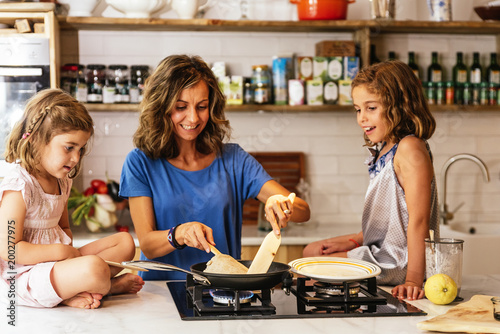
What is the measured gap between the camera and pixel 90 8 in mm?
3422

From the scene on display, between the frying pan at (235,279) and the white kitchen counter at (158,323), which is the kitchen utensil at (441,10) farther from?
the frying pan at (235,279)

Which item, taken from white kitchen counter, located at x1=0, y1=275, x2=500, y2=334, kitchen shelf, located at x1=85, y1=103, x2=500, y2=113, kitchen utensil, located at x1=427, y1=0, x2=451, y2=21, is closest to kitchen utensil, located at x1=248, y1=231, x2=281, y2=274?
white kitchen counter, located at x1=0, y1=275, x2=500, y2=334

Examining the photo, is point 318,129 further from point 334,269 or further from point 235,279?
point 235,279

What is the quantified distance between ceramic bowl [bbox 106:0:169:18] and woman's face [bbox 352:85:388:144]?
1.68 m

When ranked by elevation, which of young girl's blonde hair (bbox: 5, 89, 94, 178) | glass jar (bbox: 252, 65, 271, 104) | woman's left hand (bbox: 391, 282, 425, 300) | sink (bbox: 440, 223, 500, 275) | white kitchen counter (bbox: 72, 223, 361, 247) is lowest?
sink (bbox: 440, 223, 500, 275)

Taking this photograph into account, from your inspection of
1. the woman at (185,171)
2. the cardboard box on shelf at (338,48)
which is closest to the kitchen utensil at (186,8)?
the cardboard box on shelf at (338,48)

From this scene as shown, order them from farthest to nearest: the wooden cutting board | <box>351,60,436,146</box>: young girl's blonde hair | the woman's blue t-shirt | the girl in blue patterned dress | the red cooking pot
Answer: the red cooking pot, the woman's blue t-shirt, <box>351,60,436,146</box>: young girl's blonde hair, the girl in blue patterned dress, the wooden cutting board

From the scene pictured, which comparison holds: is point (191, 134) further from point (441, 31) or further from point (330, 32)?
point (441, 31)

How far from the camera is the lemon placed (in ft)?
5.43

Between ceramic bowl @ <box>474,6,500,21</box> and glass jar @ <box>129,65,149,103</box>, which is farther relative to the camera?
ceramic bowl @ <box>474,6,500,21</box>

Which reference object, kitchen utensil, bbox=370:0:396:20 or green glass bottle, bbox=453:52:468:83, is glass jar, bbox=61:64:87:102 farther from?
green glass bottle, bbox=453:52:468:83

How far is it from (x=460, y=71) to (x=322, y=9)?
3.22 feet

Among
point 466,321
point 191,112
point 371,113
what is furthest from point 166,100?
point 466,321

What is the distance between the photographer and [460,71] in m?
3.78
